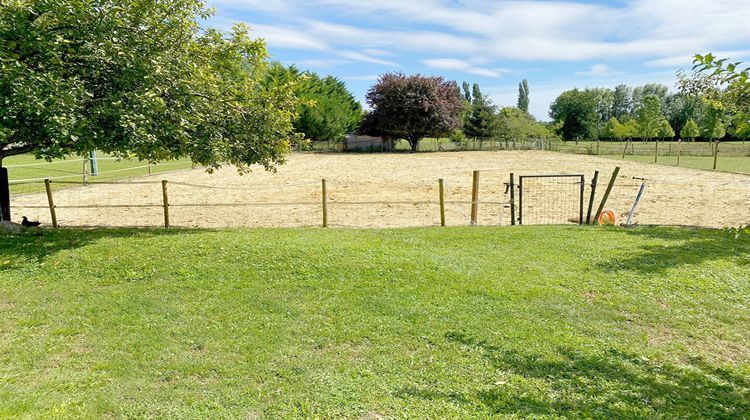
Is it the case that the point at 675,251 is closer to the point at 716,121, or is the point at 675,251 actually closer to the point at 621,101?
the point at 716,121

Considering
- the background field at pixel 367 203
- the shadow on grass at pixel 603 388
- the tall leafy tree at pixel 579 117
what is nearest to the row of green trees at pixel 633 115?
the tall leafy tree at pixel 579 117

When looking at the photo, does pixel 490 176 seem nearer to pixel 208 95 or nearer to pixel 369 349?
pixel 208 95

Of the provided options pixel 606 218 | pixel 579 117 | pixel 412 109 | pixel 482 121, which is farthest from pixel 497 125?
pixel 606 218

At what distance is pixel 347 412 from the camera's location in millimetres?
2898

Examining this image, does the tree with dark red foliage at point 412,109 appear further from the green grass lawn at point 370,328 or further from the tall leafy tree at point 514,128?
the green grass lawn at point 370,328

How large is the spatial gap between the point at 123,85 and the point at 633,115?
3743 inches

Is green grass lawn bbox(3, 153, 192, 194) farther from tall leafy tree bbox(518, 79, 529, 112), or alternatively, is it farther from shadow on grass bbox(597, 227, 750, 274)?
tall leafy tree bbox(518, 79, 529, 112)

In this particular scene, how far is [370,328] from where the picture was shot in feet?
13.6

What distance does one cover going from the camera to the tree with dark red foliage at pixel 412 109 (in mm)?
45656

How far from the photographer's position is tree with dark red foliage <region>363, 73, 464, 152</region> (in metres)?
45.7

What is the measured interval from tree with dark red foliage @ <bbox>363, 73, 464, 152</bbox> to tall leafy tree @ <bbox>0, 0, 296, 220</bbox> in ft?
125

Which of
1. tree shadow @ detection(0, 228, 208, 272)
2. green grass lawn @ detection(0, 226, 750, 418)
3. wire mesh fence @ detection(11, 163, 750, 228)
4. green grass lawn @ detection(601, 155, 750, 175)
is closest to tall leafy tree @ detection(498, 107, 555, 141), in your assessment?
green grass lawn @ detection(601, 155, 750, 175)

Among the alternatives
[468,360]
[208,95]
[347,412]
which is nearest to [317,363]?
[347,412]

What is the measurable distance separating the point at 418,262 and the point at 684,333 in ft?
9.64
